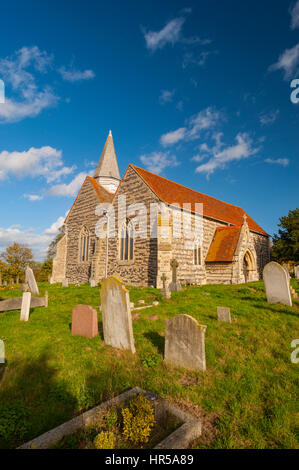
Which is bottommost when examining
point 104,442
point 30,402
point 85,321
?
point 30,402

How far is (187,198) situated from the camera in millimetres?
19078

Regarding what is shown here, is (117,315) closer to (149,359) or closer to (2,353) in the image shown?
(149,359)

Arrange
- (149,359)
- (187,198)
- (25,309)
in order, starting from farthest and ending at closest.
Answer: (187,198) < (25,309) < (149,359)

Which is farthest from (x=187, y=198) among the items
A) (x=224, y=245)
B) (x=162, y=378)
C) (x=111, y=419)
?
(x=111, y=419)

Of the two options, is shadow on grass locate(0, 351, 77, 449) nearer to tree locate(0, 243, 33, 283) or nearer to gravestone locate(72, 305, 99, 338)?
gravestone locate(72, 305, 99, 338)

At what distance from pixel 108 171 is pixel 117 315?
26967 millimetres

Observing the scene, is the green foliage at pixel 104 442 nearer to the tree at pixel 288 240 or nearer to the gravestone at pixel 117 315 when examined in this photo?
the gravestone at pixel 117 315

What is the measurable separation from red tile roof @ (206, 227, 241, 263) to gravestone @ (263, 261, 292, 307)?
7119 mm

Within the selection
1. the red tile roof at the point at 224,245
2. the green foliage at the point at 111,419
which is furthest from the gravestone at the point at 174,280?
the green foliage at the point at 111,419

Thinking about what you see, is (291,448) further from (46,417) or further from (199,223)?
(199,223)

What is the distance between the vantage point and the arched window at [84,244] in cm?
2008

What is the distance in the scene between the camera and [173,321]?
472 cm

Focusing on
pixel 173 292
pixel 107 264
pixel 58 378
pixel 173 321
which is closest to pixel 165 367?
pixel 173 321

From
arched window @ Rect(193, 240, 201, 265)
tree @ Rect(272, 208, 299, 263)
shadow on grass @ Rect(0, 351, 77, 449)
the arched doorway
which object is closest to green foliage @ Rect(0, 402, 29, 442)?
shadow on grass @ Rect(0, 351, 77, 449)
